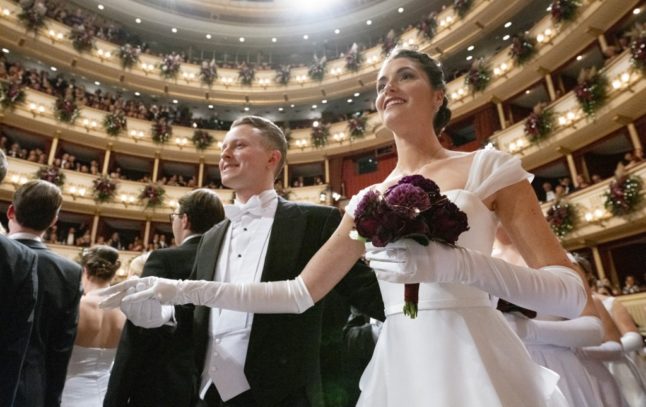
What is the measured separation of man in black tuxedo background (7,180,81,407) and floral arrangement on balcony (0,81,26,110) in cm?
1603

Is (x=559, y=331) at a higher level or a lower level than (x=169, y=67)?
lower

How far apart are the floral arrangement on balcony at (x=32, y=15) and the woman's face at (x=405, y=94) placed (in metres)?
19.5

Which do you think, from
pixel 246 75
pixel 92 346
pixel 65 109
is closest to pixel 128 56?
pixel 65 109

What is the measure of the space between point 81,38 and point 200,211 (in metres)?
18.7

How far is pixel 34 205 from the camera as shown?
2.70 meters

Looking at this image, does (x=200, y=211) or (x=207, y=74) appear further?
(x=207, y=74)

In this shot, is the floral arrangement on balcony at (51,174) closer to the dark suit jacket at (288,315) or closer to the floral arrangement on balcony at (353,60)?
the floral arrangement on balcony at (353,60)

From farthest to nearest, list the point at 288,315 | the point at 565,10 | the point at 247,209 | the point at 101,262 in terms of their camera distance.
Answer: the point at 565,10 → the point at 101,262 → the point at 247,209 → the point at 288,315

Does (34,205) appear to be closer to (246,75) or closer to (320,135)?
(320,135)

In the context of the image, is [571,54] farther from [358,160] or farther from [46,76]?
[46,76]

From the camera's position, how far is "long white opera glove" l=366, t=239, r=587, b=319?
47.8 inches

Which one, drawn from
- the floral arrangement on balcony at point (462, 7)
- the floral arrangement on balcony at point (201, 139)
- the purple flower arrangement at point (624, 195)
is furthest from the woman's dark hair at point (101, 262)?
the floral arrangement on balcony at point (462, 7)

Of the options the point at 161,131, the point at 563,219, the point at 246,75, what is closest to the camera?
the point at 563,219

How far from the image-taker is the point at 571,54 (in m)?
13.7
